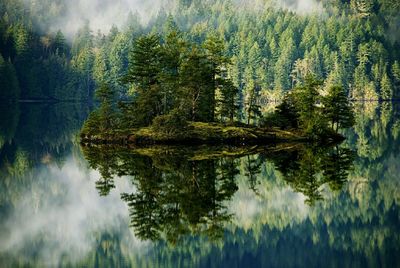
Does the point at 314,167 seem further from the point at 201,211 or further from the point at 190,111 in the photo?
the point at 190,111

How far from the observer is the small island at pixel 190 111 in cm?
5172

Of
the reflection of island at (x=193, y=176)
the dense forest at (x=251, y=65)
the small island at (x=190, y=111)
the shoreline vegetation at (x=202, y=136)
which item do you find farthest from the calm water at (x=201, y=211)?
the dense forest at (x=251, y=65)

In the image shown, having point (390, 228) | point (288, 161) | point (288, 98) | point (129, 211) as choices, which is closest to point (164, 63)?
point (288, 98)

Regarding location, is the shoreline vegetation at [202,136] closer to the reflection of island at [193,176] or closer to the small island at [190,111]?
the small island at [190,111]

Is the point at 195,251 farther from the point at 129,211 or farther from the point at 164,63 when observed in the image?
the point at 164,63

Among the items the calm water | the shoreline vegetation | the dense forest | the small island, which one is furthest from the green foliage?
the dense forest

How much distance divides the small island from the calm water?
9.73 meters

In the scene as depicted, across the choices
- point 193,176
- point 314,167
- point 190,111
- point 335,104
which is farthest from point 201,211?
point 335,104

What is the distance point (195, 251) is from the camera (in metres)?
17.9

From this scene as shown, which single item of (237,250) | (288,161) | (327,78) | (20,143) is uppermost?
(327,78)

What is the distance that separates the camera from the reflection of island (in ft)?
70.2

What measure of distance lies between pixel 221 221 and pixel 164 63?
124 ft

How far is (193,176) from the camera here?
30578 mm

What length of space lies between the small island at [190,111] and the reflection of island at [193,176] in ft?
14.6
